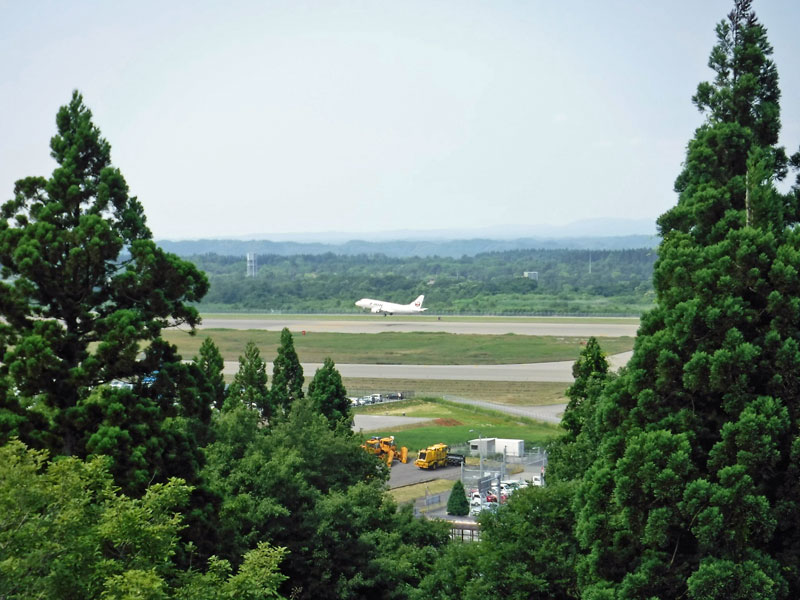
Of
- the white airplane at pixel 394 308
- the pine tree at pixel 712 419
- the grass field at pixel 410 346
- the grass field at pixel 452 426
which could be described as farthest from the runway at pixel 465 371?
the white airplane at pixel 394 308

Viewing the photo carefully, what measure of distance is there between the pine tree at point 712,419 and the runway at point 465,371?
58887 mm

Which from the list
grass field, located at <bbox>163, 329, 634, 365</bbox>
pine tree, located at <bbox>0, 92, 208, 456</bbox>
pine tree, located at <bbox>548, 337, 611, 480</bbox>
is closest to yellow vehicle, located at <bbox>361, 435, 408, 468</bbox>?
pine tree, located at <bbox>548, 337, 611, 480</bbox>

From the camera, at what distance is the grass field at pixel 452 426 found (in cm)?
5362

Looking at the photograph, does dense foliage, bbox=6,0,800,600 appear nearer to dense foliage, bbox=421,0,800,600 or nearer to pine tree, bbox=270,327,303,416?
dense foliage, bbox=421,0,800,600

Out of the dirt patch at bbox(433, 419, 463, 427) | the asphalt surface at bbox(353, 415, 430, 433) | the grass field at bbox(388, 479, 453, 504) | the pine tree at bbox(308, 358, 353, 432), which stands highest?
the pine tree at bbox(308, 358, 353, 432)

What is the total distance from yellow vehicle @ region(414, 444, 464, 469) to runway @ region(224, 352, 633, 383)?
27141mm

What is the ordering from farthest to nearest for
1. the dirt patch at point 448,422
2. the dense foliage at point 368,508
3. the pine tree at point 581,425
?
the dirt patch at point 448,422
the pine tree at point 581,425
the dense foliage at point 368,508

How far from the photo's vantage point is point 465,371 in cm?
→ 8156

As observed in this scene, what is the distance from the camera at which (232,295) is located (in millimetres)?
191875

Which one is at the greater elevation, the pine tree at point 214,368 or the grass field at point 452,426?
the pine tree at point 214,368

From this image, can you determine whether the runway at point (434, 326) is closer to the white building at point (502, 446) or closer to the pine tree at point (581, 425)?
the white building at point (502, 446)

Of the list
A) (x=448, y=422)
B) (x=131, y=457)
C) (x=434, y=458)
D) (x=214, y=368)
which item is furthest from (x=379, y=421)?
(x=131, y=457)

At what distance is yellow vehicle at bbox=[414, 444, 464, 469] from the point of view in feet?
157

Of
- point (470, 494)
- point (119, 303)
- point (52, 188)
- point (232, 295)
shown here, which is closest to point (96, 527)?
point (119, 303)
